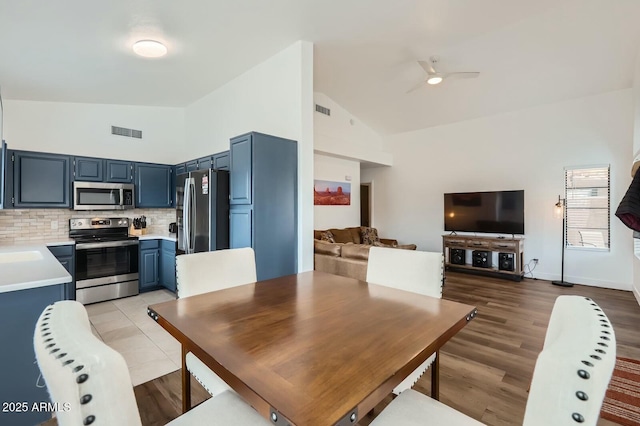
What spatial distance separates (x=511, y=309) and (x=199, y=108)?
5.68 metres

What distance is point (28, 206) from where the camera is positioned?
12.4 feet

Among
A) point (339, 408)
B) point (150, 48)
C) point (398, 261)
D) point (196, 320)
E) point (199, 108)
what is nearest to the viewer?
point (339, 408)

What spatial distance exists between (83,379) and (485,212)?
256 inches

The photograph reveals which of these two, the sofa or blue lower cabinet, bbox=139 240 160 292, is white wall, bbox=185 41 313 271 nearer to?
the sofa

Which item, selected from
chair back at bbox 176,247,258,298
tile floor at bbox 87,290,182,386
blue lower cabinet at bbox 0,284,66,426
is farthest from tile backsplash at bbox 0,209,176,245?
chair back at bbox 176,247,258,298

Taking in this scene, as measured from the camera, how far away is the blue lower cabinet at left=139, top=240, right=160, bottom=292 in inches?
177

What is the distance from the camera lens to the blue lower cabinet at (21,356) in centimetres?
160

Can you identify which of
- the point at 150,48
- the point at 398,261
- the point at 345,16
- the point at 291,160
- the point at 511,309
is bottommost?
the point at 511,309

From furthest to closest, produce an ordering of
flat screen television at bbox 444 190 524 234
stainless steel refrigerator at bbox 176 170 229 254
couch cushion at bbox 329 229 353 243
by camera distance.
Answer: couch cushion at bbox 329 229 353 243
flat screen television at bbox 444 190 524 234
stainless steel refrigerator at bbox 176 170 229 254

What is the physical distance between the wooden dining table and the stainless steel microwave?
373cm

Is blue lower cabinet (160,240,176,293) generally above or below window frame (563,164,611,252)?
below

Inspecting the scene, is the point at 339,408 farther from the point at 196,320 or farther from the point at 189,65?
the point at 189,65

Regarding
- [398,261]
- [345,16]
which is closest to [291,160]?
[345,16]

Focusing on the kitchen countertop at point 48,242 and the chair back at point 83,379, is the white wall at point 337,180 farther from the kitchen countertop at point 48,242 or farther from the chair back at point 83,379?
the chair back at point 83,379
